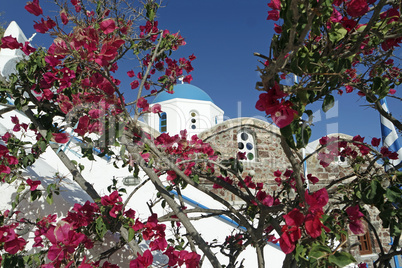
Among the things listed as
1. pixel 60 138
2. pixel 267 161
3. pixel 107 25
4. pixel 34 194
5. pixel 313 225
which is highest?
pixel 267 161

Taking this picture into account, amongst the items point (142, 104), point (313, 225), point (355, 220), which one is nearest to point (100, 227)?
point (142, 104)

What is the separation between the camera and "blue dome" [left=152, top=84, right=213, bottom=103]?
1327cm

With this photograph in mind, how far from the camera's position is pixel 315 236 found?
953 mm

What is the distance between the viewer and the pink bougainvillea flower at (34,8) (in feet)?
5.05

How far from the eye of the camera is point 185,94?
43.9ft

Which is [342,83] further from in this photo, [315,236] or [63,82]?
[63,82]

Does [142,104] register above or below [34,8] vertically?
below

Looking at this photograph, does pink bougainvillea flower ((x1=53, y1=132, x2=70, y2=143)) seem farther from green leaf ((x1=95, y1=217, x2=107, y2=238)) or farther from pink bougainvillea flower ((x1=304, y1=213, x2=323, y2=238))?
pink bougainvillea flower ((x1=304, y1=213, x2=323, y2=238))

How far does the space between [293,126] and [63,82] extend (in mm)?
1417

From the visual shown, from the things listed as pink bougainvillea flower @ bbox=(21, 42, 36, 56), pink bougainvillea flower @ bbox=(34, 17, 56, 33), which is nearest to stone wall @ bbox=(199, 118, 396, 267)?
pink bougainvillea flower @ bbox=(21, 42, 36, 56)

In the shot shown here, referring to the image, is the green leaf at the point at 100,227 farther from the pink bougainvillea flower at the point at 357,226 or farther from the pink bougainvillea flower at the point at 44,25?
the pink bougainvillea flower at the point at 357,226

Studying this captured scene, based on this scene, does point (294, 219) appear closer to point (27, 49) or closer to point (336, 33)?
point (336, 33)

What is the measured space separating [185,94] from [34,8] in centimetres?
1190

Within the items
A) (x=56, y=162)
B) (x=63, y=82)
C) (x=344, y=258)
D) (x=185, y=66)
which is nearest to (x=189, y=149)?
(x=185, y=66)
